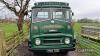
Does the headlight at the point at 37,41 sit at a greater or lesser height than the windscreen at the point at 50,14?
lesser

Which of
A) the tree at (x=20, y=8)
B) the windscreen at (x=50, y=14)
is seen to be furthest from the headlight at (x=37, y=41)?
the tree at (x=20, y=8)

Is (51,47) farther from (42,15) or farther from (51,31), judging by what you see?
(42,15)

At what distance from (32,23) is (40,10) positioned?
2.68 feet

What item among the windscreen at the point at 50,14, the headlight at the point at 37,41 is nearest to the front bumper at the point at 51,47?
the headlight at the point at 37,41

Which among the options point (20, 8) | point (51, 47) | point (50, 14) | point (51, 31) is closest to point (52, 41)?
point (51, 47)

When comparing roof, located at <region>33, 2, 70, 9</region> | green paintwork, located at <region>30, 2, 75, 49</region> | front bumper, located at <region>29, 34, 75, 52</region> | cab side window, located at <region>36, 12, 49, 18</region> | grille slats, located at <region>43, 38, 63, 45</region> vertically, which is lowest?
front bumper, located at <region>29, 34, 75, 52</region>

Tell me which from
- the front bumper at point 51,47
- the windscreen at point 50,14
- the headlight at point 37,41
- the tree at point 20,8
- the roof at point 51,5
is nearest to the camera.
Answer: the front bumper at point 51,47

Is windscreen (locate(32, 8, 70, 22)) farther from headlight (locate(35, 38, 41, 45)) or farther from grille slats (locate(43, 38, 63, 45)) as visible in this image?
grille slats (locate(43, 38, 63, 45))

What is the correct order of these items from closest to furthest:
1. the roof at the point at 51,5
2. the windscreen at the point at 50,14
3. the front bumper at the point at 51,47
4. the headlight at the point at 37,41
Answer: the front bumper at the point at 51,47
the headlight at the point at 37,41
the windscreen at the point at 50,14
the roof at the point at 51,5

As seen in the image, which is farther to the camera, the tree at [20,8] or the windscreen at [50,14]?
the tree at [20,8]

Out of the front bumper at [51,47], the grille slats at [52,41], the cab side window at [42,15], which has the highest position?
the cab side window at [42,15]

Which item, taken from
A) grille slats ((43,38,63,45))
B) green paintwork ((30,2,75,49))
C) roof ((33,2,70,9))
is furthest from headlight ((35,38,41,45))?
roof ((33,2,70,9))

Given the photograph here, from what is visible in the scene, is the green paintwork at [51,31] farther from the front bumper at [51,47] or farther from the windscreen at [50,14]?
the windscreen at [50,14]

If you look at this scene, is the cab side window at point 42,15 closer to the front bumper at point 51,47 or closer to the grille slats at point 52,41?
the front bumper at point 51,47
